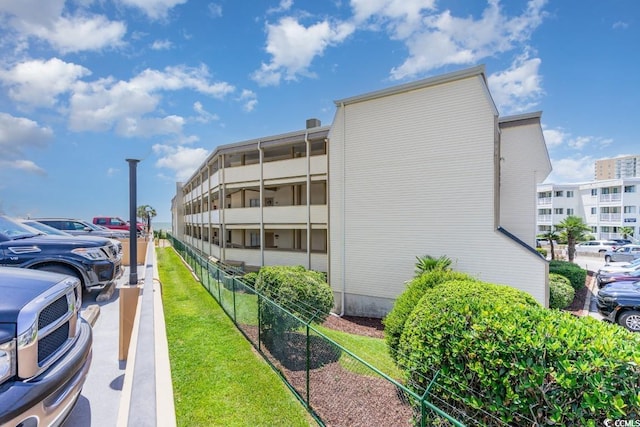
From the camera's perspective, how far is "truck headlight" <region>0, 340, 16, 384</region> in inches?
84.1

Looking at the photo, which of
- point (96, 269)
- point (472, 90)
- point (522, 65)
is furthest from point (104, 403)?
point (522, 65)

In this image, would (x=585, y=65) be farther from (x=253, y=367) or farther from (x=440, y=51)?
(x=253, y=367)

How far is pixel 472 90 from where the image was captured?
462 inches

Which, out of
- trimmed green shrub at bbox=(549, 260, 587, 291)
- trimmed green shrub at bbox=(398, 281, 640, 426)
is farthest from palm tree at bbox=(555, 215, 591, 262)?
trimmed green shrub at bbox=(398, 281, 640, 426)

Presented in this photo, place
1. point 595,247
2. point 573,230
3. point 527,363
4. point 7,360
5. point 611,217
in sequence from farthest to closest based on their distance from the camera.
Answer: point 611,217, point 595,247, point 573,230, point 527,363, point 7,360

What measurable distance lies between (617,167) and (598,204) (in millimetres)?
59279

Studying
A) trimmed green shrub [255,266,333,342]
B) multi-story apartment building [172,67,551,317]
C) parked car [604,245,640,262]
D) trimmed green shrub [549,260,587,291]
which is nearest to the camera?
trimmed green shrub [255,266,333,342]

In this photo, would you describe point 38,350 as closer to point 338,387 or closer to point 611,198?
point 338,387

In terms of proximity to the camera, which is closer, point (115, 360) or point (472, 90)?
point (115, 360)

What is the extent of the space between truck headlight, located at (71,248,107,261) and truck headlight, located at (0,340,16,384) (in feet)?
17.1

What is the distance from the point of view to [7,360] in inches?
86.1

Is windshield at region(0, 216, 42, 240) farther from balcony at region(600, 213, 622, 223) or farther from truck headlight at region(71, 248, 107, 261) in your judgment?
balcony at region(600, 213, 622, 223)

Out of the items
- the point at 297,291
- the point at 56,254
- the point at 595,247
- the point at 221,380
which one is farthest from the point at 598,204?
the point at 56,254

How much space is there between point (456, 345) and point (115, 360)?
490cm
